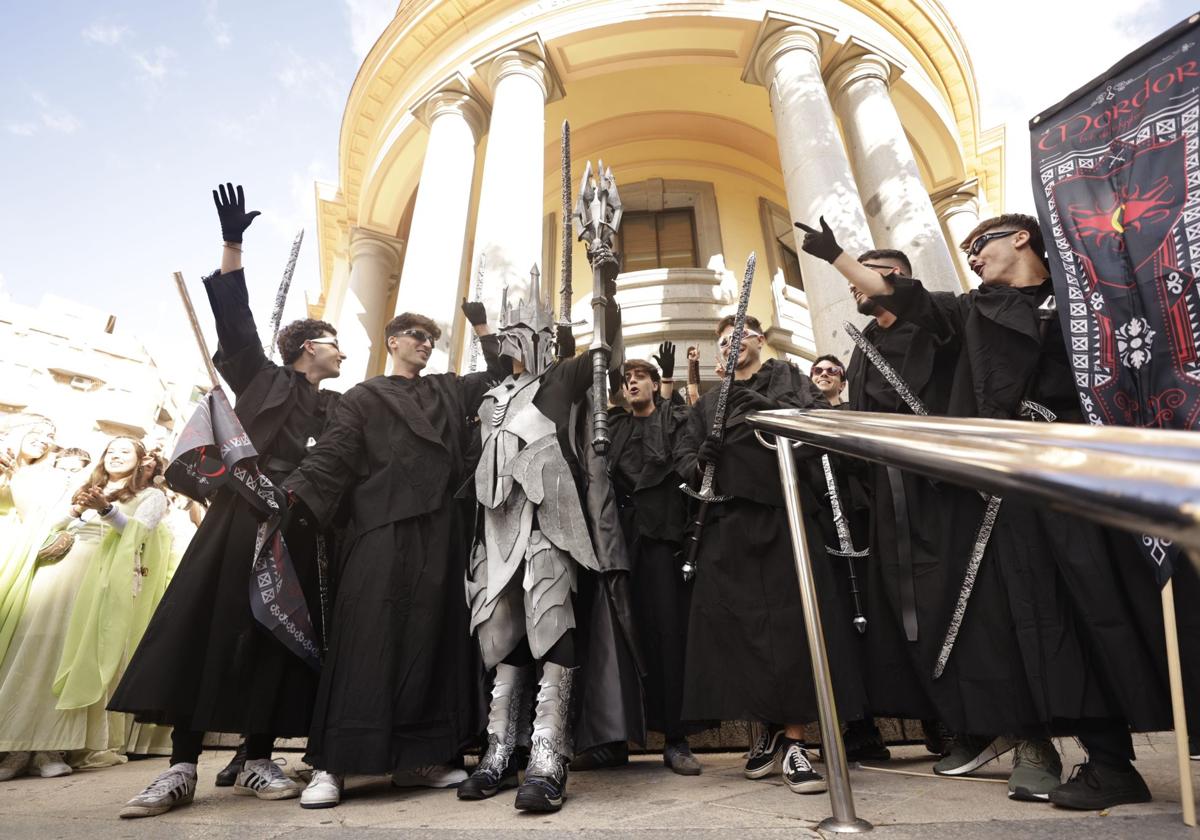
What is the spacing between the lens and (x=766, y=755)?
2.65 metres

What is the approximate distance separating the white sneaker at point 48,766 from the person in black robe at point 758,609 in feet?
11.9

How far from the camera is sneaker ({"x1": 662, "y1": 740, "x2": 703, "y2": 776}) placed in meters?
2.83

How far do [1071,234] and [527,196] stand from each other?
6430 mm

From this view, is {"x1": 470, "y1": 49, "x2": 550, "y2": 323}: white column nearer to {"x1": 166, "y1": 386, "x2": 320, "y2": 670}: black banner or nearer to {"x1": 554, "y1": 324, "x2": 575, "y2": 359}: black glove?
{"x1": 554, "y1": 324, "x2": 575, "y2": 359}: black glove

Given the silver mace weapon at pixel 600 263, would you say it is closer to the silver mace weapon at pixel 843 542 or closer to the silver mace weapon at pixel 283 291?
the silver mace weapon at pixel 843 542

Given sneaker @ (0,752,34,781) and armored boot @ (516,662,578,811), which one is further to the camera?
sneaker @ (0,752,34,781)

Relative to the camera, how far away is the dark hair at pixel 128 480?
4418mm

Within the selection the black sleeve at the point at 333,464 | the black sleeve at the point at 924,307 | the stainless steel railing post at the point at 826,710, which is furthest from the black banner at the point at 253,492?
the black sleeve at the point at 924,307

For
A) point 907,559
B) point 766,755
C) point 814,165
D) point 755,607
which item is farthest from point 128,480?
point 814,165

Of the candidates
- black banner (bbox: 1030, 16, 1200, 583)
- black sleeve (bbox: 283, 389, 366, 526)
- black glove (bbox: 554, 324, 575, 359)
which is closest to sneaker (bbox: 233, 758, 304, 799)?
black sleeve (bbox: 283, 389, 366, 526)

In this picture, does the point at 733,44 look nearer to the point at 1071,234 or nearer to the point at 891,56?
the point at 891,56

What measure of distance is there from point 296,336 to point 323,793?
225cm

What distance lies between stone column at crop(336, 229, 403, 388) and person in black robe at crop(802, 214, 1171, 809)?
33.2 ft

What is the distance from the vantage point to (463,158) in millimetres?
9523
